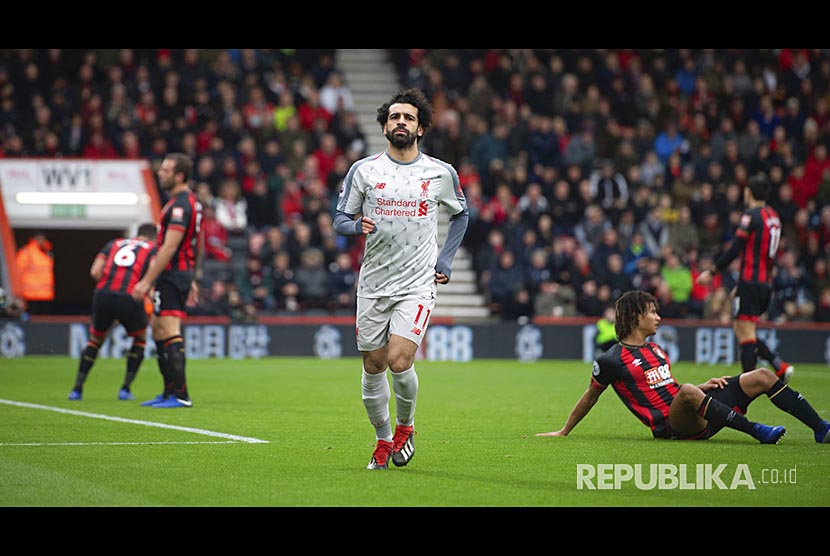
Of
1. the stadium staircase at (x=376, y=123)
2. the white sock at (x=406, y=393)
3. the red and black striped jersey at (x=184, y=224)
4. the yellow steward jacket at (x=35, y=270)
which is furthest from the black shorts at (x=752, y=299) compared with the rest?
the yellow steward jacket at (x=35, y=270)

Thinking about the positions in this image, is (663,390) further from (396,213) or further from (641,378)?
(396,213)

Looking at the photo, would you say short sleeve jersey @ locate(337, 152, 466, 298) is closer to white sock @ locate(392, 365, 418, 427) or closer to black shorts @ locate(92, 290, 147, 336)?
white sock @ locate(392, 365, 418, 427)

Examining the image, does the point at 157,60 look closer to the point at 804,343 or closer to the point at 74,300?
the point at 74,300

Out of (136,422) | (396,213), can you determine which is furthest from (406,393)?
(136,422)

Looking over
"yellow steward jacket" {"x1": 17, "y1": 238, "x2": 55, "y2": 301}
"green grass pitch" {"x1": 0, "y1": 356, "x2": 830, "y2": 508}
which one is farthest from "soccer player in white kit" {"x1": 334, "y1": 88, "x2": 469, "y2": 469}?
"yellow steward jacket" {"x1": 17, "y1": 238, "x2": 55, "y2": 301}

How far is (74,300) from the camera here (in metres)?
25.1

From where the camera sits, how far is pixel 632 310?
934 cm

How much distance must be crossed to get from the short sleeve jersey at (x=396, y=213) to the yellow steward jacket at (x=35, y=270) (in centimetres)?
1537

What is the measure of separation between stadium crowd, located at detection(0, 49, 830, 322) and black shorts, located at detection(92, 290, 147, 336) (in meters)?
8.52

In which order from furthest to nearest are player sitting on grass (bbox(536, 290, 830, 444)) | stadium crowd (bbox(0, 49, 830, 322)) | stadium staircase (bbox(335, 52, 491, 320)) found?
stadium staircase (bbox(335, 52, 491, 320))
stadium crowd (bbox(0, 49, 830, 322))
player sitting on grass (bbox(536, 290, 830, 444))

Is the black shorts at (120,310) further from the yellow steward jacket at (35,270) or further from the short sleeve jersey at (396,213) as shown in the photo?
the yellow steward jacket at (35,270)

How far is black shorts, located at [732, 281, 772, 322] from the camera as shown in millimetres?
13633

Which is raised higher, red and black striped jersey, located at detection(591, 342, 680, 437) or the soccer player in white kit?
the soccer player in white kit

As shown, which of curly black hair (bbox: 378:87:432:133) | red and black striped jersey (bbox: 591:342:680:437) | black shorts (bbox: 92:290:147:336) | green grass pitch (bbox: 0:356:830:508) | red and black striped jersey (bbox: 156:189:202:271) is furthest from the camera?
black shorts (bbox: 92:290:147:336)
